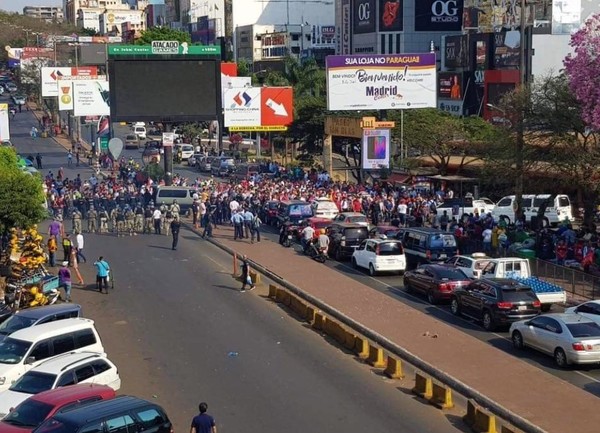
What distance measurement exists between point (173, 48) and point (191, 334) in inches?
1239

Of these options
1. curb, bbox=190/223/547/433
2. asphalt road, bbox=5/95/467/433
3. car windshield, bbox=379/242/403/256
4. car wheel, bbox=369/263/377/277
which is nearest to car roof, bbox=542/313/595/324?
curb, bbox=190/223/547/433

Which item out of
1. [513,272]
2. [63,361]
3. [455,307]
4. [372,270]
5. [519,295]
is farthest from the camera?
[372,270]

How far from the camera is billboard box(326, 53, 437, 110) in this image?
181 feet

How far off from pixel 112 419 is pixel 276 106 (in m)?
50.8

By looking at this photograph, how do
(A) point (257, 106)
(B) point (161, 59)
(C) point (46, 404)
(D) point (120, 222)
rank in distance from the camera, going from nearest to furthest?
(C) point (46, 404)
(D) point (120, 222)
(B) point (161, 59)
(A) point (257, 106)

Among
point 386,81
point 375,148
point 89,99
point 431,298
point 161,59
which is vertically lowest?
point 431,298

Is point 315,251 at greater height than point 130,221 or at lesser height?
lesser

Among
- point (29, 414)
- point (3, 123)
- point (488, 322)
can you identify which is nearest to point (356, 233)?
point (488, 322)

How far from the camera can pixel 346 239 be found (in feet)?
118

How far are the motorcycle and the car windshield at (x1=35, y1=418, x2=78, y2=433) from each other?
21.4 m

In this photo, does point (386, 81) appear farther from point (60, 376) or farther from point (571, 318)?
point (60, 376)

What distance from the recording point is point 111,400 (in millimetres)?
15398

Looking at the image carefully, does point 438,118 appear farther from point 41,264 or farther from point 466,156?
point 41,264

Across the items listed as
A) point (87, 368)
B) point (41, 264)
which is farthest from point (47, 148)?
point (87, 368)
